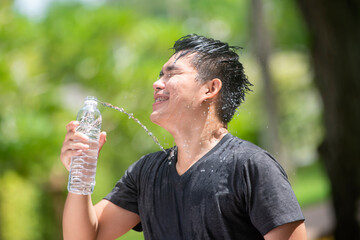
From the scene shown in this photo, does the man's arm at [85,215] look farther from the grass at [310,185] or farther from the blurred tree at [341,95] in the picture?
the grass at [310,185]

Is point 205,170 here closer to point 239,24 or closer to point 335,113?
point 335,113

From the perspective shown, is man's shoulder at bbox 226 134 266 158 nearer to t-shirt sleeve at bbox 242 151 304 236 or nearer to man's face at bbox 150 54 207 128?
t-shirt sleeve at bbox 242 151 304 236

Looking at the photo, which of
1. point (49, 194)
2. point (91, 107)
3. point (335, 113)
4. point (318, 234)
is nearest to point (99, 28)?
point (49, 194)

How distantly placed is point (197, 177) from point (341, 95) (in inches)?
163

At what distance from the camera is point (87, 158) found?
1843mm

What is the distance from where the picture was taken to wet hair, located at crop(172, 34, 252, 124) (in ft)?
6.01

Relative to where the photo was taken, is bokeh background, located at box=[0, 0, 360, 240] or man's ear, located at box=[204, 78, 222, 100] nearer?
man's ear, located at box=[204, 78, 222, 100]

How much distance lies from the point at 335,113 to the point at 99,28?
7.82m

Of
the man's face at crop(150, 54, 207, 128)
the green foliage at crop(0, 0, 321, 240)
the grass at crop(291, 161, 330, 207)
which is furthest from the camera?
the grass at crop(291, 161, 330, 207)

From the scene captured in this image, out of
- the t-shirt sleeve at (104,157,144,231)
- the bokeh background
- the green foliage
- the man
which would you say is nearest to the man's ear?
the man

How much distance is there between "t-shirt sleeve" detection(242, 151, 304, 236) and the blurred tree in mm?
4110

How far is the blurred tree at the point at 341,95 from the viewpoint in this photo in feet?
18.0

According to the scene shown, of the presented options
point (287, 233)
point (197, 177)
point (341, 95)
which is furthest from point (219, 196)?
point (341, 95)

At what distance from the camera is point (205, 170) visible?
1752 millimetres
